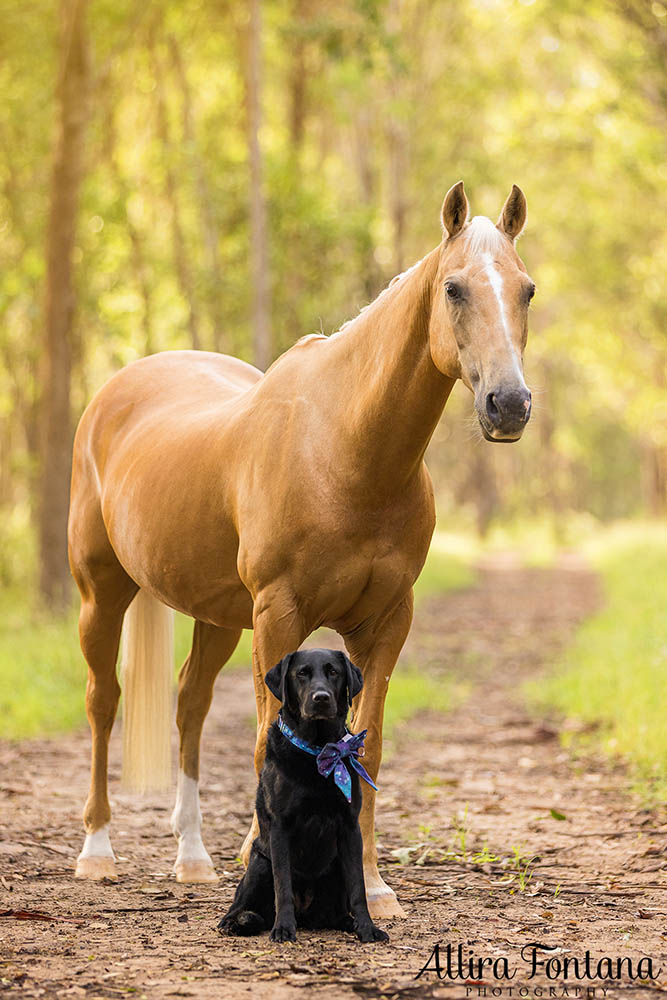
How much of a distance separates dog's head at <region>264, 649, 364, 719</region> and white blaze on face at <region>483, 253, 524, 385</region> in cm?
115

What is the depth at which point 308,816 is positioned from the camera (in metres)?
4.27

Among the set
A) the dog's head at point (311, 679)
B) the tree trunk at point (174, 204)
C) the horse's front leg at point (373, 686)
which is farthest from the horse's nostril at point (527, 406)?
the tree trunk at point (174, 204)

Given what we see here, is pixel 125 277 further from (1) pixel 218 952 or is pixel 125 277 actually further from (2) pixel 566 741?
(1) pixel 218 952

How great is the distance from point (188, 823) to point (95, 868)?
467mm

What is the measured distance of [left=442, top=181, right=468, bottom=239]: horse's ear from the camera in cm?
435

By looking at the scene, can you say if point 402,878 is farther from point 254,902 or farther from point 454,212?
point 454,212

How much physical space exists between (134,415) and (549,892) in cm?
304

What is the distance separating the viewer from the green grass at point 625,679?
8180mm

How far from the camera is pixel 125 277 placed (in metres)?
27.5

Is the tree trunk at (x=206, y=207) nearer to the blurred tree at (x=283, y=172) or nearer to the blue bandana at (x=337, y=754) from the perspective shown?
the blurred tree at (x=283, y=172)

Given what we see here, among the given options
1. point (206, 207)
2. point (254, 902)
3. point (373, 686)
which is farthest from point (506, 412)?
point (206, 207)

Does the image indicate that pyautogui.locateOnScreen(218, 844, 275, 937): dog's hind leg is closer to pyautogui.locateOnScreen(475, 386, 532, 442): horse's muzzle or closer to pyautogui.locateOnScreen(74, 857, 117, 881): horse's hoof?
pyautogui.locateOnScreen(74, 857, 117, 881): horse's hoof

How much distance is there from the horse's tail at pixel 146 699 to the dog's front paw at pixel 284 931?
2.15 m

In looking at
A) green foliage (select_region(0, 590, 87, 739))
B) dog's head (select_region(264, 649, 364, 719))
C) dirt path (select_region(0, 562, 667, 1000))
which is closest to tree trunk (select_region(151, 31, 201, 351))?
green foliage (select_region(0, 590, 87, 739))
